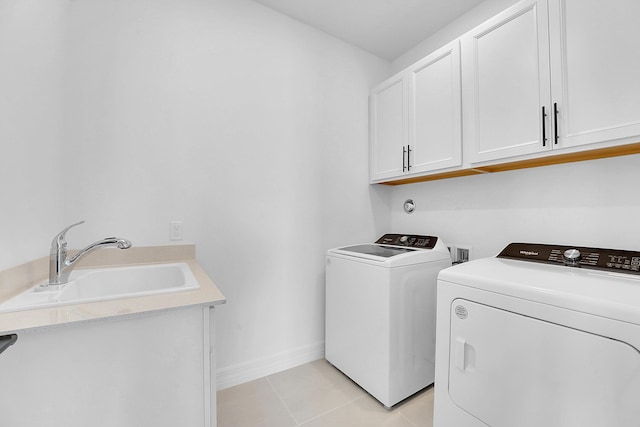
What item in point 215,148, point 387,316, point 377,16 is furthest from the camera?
point 377,16

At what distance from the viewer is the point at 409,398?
167 centimetres

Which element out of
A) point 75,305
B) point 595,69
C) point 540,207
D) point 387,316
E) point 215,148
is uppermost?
point 595,69

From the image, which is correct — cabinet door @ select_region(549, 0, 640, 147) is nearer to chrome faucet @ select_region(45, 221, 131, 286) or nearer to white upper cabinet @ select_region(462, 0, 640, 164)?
white upper cabinet @ select_region(462, 0, 640, 164)

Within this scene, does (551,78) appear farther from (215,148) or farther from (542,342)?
(215,148)

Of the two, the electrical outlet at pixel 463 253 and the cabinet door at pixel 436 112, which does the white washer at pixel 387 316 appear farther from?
the cabinet door at pixel 436 112

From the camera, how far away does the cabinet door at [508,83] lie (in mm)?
1340

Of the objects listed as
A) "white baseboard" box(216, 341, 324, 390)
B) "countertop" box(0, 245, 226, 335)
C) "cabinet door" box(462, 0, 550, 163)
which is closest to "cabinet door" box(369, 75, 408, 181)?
"cabinet door" box(462, 0, 550, 163)

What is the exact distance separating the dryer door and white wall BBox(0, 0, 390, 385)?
1.20 meters

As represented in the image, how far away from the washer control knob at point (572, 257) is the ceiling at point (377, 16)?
5.68 ft

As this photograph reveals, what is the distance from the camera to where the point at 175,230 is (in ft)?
5.31

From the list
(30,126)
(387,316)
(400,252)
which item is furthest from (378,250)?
(30,126)

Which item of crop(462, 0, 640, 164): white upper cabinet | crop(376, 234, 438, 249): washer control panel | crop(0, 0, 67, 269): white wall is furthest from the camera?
crop(376, 234, 438, 249): washer control panel

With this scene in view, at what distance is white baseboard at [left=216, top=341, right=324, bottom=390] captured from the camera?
1.76 m

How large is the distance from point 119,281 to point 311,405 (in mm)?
1267
